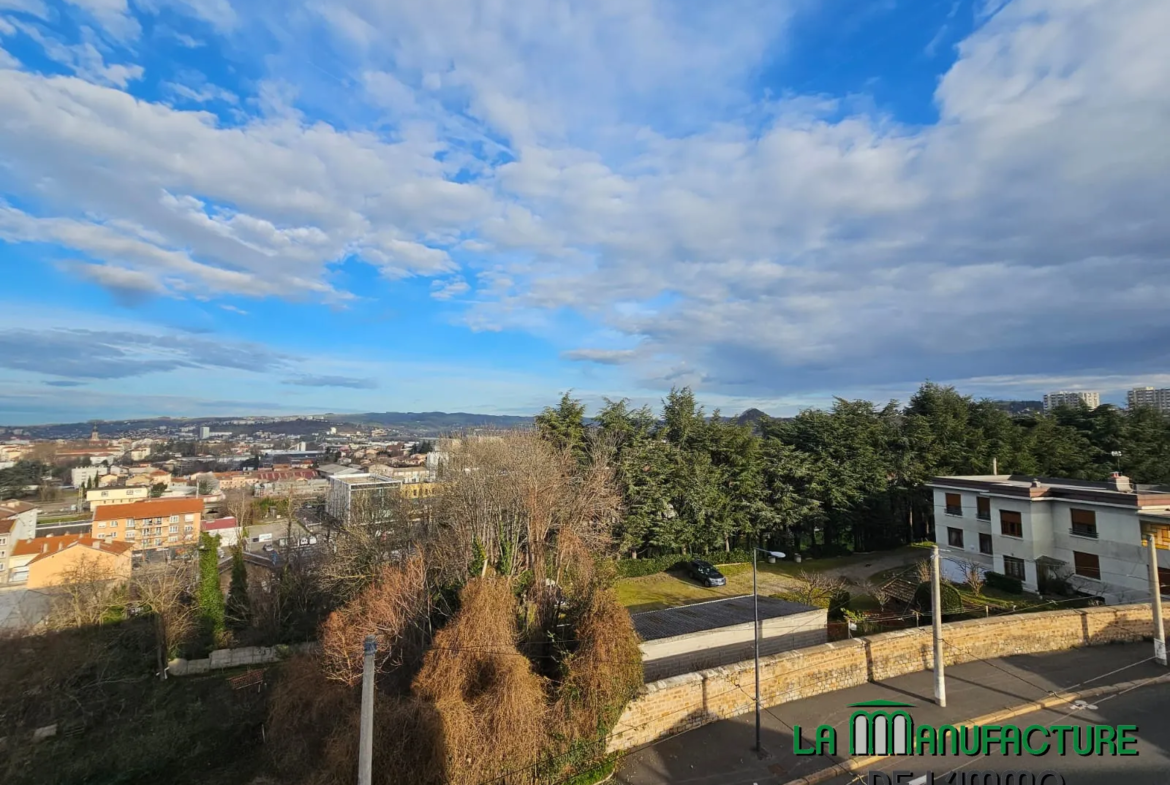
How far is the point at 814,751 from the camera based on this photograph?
1130cm

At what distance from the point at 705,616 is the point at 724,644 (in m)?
1.84

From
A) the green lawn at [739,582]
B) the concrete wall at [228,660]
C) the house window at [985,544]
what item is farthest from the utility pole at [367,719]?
the house window at [985,544]

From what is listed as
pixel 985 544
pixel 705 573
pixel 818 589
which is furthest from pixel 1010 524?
pixel 705 573

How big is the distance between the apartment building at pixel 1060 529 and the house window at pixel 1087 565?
30 millimetres

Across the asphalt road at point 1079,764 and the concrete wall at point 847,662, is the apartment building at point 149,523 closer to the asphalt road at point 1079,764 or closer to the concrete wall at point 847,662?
the concrete wall at point 847,662

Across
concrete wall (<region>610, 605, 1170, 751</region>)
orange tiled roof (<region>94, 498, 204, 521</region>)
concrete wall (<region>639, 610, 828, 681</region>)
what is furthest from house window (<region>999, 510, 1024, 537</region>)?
orange tiled roof (<region>94, 498, 204, 521</region>)

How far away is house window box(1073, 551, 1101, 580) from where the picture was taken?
2105 cm

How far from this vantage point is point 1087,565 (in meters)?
21.4

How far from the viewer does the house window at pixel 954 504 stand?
26047 mm

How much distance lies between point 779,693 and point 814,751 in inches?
74.4

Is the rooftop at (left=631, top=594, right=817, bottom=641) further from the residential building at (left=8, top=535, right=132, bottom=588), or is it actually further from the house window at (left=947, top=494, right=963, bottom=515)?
the residential building at (left=8, top=535, right=132, bottom=588)

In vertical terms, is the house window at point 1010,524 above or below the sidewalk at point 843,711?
above

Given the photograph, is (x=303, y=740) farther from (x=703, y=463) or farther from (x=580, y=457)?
(x=703, y=463)

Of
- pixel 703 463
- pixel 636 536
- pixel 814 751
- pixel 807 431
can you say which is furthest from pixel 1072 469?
pixel 814 751
